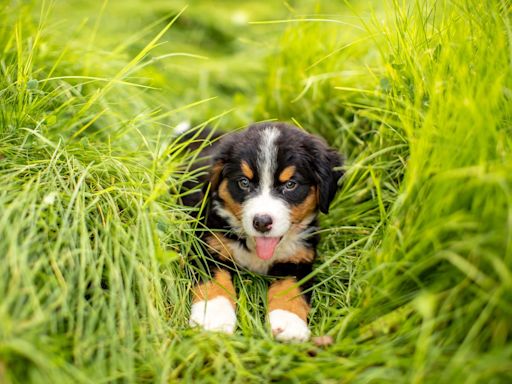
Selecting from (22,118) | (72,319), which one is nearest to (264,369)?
(72,319)

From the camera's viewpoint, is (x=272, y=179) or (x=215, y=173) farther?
(x=215, y=173)

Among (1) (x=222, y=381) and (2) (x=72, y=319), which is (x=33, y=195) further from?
(1) (x=222, y=381)

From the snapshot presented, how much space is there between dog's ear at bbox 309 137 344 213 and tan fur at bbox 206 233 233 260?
66cm

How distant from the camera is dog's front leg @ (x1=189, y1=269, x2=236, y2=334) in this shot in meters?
3.29

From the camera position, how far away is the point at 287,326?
330 centimetres

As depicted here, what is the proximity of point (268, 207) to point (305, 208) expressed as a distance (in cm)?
35

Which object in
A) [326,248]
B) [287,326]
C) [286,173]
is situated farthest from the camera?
[326,248]

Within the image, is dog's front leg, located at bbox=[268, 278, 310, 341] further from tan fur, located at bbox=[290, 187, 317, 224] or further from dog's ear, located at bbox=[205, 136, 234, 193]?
dog's ear, located at bbox=[205, 136, 234, 193]

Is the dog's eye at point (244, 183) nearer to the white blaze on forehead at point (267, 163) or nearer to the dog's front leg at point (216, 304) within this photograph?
the white blaze on forehead at point (267, 163)

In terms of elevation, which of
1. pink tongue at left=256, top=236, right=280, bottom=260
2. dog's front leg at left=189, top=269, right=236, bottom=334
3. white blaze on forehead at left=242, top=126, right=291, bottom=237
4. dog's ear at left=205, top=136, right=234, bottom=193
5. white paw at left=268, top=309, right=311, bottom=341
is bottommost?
white paw at left=268, top=309, right=311, bottom=341

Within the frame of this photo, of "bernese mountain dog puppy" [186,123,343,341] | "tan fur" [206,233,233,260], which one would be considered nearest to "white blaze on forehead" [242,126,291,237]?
"bernese mountain dog puppy" [186,123,343,341]

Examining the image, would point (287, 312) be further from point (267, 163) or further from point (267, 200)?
point (267, 163)

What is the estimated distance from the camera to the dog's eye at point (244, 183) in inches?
147

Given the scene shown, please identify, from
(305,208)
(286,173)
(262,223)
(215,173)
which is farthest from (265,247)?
(215,173)
